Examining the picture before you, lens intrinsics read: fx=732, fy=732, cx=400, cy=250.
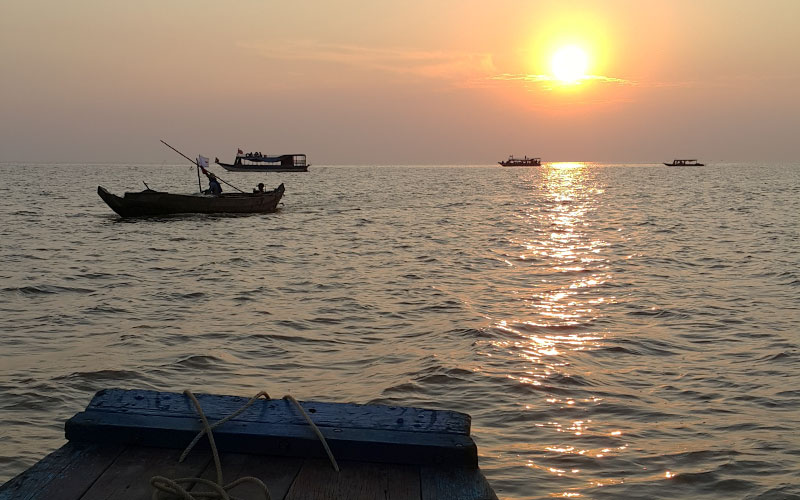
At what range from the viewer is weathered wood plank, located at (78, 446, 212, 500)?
2.93 meters

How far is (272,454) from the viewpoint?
3271mm

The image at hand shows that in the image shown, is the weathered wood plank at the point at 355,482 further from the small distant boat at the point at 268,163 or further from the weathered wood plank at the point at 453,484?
the small distant boat at the point at 268,163

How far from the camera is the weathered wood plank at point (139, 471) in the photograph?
2932 millimetres

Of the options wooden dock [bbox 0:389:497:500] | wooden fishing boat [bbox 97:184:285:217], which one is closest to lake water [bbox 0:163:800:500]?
wooden dock [bbox 0:389:497:500]

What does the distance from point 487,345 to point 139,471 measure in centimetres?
694

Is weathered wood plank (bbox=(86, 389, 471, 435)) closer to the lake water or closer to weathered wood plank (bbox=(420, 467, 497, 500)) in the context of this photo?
weathered wood plank (bbox=(420, 467, 497, 500))

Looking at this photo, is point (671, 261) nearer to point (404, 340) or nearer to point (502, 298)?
point (502, 298)

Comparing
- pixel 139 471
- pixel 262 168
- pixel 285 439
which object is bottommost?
pixel 262 168

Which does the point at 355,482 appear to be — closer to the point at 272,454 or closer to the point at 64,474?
the point at 272,454

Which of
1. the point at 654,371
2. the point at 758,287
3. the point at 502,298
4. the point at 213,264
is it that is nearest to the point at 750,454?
the point at 654,371

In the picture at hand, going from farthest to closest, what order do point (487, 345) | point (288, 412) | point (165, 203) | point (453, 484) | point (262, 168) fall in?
point (262, 168)
point (165, 203)
point (487, 345)
point (288, 412)
point (453, 484)

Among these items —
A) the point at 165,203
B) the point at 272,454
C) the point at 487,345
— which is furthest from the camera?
the point at 165,203

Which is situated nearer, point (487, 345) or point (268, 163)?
point (487, 345)

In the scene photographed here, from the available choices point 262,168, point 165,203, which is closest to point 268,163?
point 262,168
